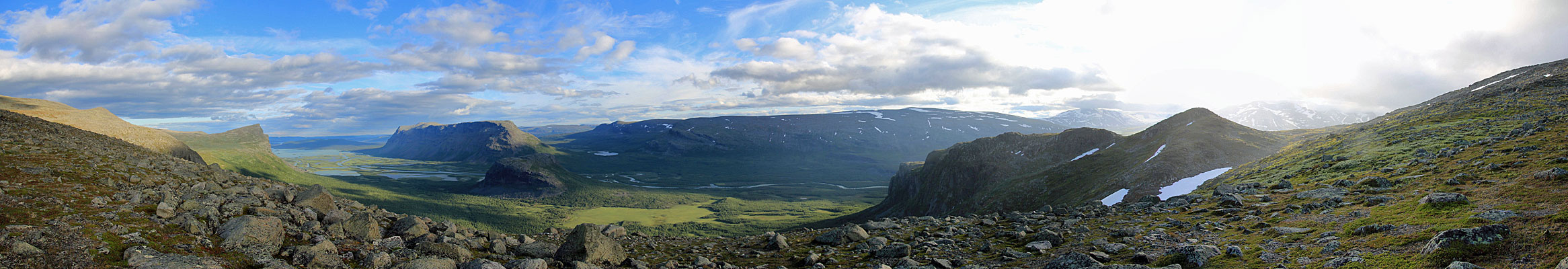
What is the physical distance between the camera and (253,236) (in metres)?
16.0

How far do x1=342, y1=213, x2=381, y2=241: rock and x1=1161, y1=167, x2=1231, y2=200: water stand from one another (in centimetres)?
5515

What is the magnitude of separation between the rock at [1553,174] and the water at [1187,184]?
88.0 ft

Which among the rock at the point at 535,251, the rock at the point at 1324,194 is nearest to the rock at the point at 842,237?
the rock at the point at 535,251

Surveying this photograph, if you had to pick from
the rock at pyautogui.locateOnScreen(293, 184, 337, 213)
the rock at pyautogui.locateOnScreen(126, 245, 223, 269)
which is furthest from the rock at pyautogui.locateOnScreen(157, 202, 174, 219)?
the rock at pyautogui.locateOnScreen(293, 184, 337, 213)

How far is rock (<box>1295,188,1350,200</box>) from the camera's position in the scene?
1019 inches

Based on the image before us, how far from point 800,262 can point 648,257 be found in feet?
24.0

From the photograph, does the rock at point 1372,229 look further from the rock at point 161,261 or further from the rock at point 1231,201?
the rock at point 161,261

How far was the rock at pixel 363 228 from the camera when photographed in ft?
63.6

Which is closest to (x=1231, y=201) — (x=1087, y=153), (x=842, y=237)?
(x=842, y=237)

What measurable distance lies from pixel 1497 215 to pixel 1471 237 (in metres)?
5.62

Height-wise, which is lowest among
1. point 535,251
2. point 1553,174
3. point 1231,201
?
point 1231,201

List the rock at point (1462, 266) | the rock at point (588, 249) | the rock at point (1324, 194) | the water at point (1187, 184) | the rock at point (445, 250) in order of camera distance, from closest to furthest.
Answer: the rock at point (1462, 266), the rock at point (445, 250), the rock at point (588, 249), the rock at point (1324, 194), the water at point (1187, 184)

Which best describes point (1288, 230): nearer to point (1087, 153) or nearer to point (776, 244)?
point (776, 244)

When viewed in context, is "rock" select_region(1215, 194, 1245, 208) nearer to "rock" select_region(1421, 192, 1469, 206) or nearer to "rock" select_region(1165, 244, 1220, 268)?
"rock" select_region(1421, 192, 1469, 206)
